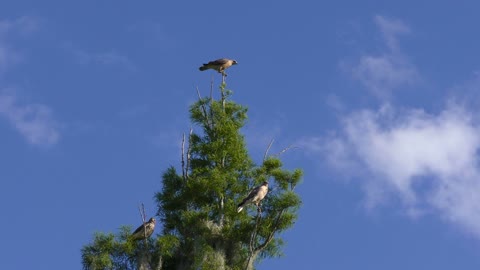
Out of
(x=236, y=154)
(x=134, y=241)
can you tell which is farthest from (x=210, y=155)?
(x=134, y=241)

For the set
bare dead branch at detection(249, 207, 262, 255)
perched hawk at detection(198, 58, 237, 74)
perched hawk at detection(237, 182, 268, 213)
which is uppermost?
perched hawk at detection(198, 58, 237, 74)

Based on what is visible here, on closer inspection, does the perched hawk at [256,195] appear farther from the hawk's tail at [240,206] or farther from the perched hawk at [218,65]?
the perched hawk at [218,65]

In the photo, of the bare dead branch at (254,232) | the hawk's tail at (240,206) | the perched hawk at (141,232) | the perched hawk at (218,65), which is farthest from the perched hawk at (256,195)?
the perched hawk at (218,65)

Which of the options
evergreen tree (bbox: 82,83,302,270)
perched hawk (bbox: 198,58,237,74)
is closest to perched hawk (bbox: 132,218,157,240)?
evergreen tree (bbox: 82,83,302,270)

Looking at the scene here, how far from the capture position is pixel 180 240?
29.5 meters

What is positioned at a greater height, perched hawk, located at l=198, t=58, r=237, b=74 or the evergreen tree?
perched hawk, located at l=198, t=58, r=237, b=74

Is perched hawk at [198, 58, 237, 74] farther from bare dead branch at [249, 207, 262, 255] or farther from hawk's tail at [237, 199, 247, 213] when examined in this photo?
bare dead branch at [249, 207, 262, 255]

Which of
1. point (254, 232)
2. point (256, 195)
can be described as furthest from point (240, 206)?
point (254, 232)

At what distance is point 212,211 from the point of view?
97.1 feet

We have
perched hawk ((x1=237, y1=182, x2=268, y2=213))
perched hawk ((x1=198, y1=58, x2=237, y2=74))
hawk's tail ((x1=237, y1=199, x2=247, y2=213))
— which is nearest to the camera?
perched hawk ((x1=237, y1=182, x2=268, y2=213))

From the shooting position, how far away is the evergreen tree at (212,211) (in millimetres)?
28453

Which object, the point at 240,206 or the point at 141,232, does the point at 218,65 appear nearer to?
the point at 240,206

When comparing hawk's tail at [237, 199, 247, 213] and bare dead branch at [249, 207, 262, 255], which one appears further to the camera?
hawk's tail at [237, 199, 247, 213]

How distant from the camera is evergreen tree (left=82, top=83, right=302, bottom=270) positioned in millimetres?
28453
